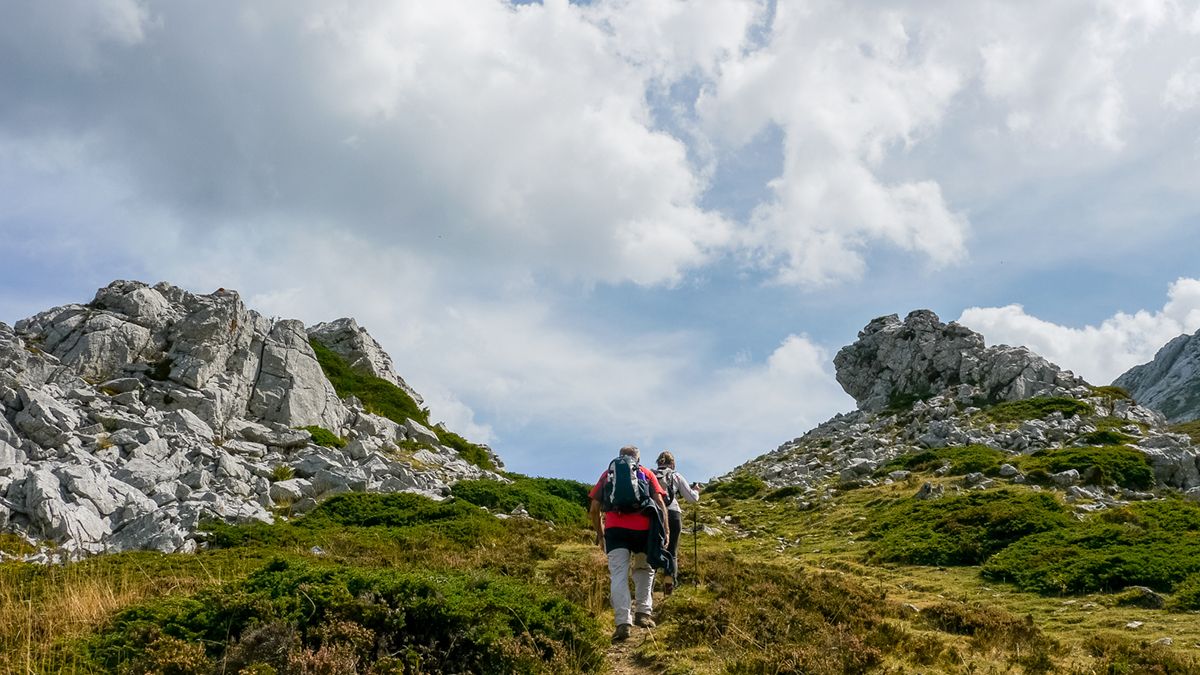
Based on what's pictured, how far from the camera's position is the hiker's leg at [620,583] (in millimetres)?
9406

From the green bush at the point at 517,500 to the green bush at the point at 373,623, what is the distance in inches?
655

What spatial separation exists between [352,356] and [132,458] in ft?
80.0

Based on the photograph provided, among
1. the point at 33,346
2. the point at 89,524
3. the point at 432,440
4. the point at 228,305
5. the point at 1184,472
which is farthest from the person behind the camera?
the point at 432,440

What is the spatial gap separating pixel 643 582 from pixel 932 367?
50.1 metres

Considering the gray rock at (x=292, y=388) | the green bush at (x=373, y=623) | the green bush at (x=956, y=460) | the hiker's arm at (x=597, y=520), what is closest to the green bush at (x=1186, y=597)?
the hiker's arm at (x=597, y=520)

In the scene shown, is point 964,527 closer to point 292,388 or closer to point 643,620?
point 643,620

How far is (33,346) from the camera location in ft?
90.5

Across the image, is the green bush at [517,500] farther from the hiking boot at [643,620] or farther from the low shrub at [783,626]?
the hiking boot at [643,620]

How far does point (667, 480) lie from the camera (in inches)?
445

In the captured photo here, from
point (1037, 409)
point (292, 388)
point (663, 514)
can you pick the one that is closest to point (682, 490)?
point (663, 514)

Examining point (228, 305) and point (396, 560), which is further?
point (228, 305)

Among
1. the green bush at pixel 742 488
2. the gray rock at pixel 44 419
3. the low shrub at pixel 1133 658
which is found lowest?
the low shrub at pixel 1133 658

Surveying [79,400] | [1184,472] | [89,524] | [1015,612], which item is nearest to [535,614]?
[1015,612]

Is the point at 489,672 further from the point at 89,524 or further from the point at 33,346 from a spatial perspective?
the point at 33,346
